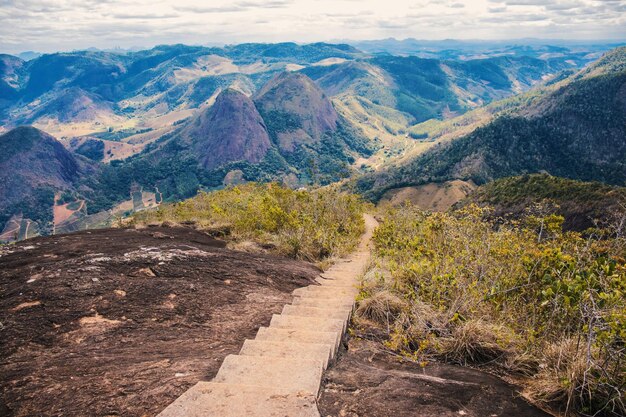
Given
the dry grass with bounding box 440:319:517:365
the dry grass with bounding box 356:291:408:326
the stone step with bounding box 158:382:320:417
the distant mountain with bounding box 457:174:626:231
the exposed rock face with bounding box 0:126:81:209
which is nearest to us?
the stone step with bounding box 158:382:320:417

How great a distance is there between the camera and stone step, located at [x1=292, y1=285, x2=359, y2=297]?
33.0ft

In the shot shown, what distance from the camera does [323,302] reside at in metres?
9.31

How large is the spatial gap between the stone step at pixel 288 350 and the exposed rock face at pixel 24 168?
20495cm

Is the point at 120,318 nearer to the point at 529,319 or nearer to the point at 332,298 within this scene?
the point at 332,298

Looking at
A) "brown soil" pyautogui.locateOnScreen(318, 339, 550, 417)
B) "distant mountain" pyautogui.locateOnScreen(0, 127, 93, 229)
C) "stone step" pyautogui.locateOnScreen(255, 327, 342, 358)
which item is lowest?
"distant mountain" pyautogui.locateOnScreen(0, 127, 93, 229)

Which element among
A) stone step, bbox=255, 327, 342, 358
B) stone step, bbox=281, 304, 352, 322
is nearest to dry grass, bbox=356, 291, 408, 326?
stone step, bbox=281, 304, 352, 322

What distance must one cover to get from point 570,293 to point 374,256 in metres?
7.06

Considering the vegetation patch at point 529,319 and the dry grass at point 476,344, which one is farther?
the dry grass at point 476,344

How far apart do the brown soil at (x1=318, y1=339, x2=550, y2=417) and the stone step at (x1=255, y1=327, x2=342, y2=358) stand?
0.52 meters

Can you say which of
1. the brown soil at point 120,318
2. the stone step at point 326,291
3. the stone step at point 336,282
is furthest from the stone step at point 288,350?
the stone step at point 336,282

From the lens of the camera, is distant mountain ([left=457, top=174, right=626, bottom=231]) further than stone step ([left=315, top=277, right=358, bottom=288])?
Yes

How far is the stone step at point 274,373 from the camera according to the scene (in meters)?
5.13

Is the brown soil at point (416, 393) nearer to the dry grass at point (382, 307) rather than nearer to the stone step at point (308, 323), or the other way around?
the stone step at point (308, 323)

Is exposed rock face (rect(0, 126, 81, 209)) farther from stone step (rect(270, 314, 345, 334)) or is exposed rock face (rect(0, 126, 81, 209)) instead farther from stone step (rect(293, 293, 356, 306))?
stone step (rect(270, 314, 345, 334))
